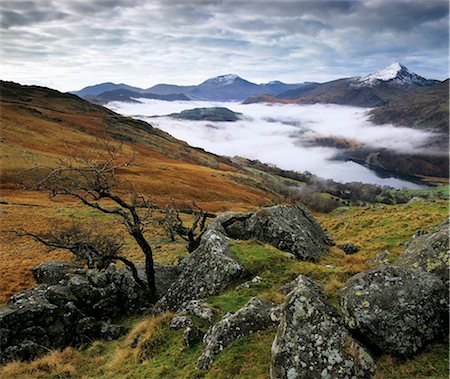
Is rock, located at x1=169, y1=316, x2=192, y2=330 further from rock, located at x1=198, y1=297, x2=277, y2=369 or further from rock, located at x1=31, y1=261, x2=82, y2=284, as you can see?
rock, located at x1=31, y1=261, x2=82, y2=284

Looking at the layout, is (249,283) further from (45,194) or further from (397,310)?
(45,194)

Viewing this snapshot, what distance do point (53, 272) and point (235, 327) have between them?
16965 mm

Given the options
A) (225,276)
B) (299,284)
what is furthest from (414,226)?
(299,284)

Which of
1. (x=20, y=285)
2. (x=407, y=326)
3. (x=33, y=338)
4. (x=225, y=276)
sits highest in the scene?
(x=407, y=326)

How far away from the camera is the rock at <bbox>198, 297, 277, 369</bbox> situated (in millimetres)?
12248

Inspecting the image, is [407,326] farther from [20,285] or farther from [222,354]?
[20,285]

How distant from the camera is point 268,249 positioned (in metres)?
21.5

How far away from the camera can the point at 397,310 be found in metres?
10.1

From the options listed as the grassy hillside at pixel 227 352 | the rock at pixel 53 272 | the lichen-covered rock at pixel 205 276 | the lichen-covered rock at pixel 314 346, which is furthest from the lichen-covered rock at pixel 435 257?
the rock at pixel 53 272

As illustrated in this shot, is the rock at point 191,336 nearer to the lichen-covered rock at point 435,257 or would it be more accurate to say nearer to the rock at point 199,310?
the rock at point 199,310

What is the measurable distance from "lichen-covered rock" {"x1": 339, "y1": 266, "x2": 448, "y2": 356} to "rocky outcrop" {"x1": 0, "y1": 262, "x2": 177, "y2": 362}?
12506 mm

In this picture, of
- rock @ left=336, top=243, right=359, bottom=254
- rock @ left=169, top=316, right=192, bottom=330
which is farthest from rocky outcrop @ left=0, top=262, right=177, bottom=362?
rock @ left=336, top=243, right=359, bottom=254

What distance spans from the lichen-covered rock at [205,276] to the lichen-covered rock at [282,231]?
17.5 ft

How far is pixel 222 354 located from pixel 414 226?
23.5 meters
